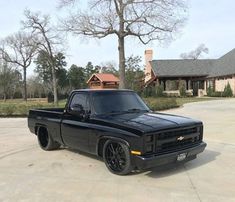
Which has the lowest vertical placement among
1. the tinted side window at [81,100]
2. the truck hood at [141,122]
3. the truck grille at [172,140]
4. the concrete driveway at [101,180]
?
the concrete driveway at [101,180]

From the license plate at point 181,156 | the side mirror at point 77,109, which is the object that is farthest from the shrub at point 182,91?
the license plate at point 181,156

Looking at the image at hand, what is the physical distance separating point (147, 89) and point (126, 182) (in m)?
40.2

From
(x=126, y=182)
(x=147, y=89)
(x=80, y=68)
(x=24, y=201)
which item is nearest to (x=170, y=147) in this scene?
(x=126, y=182)

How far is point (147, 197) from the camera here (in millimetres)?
5316

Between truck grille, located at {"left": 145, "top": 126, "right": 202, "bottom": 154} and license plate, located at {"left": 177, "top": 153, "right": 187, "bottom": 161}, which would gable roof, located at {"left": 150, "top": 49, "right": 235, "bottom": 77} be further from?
license plate, located at {"left": 177, "top": 153, "right": 187, "bottom": 161}

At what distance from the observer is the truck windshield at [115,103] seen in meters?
7.36

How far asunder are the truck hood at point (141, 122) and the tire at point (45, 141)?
241cm

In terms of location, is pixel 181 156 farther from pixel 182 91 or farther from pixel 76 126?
pixel 182 91

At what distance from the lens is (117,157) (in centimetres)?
659

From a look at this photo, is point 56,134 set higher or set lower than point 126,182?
higher

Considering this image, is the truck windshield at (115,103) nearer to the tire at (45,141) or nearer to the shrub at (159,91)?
the tire at (45,141)

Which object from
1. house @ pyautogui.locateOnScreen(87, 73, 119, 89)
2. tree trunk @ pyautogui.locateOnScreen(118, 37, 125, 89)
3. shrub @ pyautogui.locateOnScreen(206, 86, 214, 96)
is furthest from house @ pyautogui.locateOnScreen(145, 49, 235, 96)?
tree trunk @ pyautogui.locateOnScreen(118, 37, 125, 89)

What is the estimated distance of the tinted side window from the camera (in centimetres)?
763

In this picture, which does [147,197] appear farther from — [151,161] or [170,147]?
[170,147]
